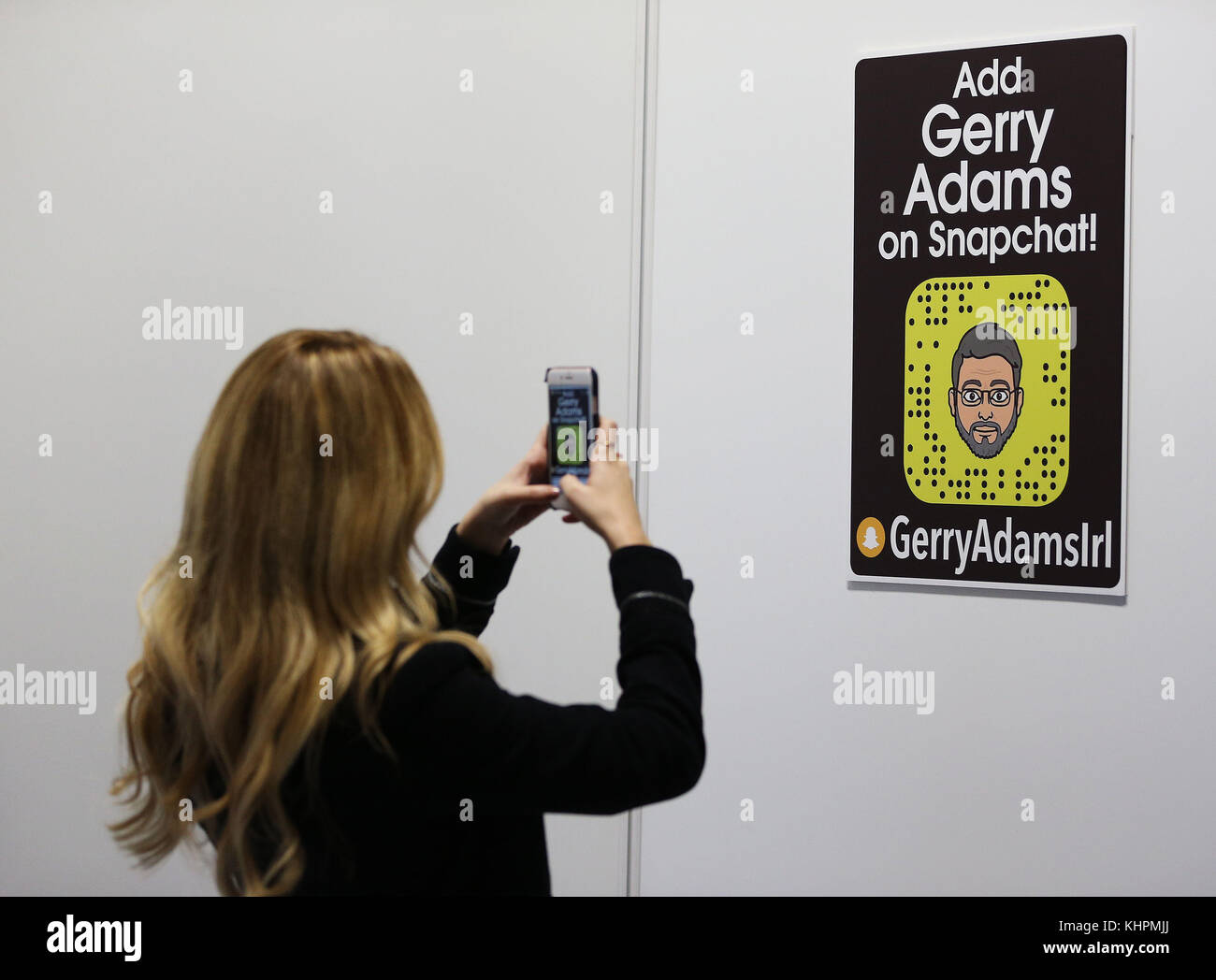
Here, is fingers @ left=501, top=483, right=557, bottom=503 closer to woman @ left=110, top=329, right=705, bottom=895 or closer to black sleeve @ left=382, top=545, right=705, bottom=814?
woman @ left=110, top=329, right=705, bottom=895

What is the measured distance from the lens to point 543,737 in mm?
962

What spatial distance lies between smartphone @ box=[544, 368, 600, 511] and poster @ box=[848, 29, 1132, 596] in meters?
0.83

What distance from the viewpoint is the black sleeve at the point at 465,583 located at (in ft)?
4.23

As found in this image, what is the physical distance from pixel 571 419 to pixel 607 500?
218 millimetres

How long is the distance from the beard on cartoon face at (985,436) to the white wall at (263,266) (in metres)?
0.63

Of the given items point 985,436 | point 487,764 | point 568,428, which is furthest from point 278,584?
point 985,436

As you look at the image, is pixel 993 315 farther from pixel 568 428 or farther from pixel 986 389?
pixel 568 428

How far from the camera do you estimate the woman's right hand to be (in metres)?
1.11

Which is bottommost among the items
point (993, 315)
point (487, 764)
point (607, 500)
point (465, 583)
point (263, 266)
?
point (487, 764)

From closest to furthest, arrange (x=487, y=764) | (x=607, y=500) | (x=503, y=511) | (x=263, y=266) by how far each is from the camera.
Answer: (x=487, y=764)
(x=607, y=500)
(x=503, y=511)
(x=263, y=266)

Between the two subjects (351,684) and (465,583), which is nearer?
(351,684)

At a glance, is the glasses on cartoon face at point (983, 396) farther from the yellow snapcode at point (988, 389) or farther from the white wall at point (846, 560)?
the white wall at point (846, 560)
